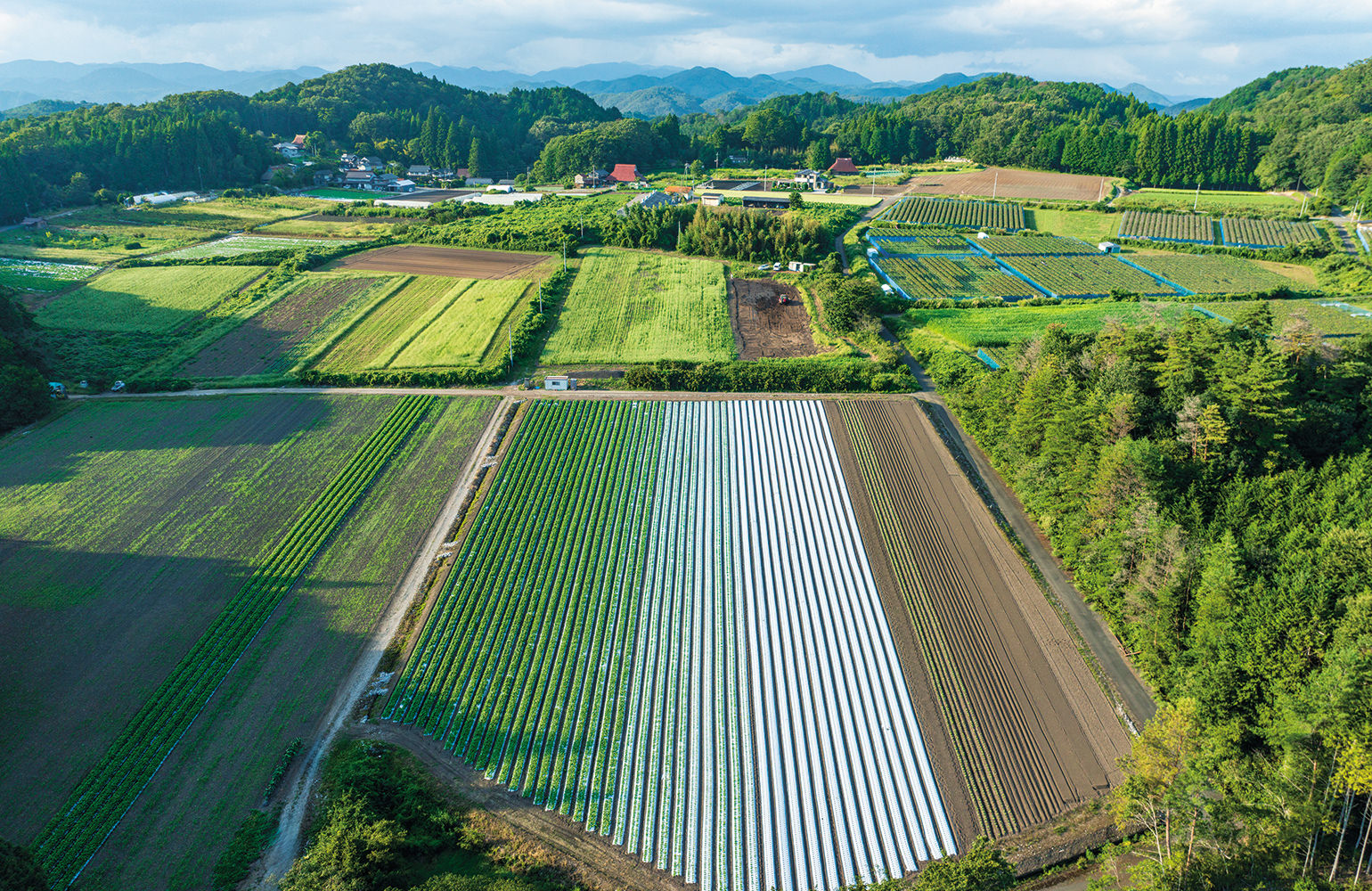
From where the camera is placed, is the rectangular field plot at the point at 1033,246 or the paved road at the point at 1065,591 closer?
the paved road at the point at 1065,591

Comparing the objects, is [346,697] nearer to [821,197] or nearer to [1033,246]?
[1033,246]

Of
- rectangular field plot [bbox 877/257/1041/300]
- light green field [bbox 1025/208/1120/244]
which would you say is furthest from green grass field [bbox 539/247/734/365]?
light green field [bbox 1025/208/1120/244]

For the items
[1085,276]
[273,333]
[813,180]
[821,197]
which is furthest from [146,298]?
[813,180]

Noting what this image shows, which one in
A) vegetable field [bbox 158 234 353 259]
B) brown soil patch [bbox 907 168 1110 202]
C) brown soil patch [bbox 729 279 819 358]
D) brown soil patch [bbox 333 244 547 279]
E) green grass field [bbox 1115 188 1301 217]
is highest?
brown soil patch [bbox 907 168 1110 202]

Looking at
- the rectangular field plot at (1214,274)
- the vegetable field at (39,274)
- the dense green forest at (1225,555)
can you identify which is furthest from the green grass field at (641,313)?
the vegetable field at (39,274)

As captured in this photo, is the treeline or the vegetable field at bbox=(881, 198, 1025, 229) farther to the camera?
the treeline

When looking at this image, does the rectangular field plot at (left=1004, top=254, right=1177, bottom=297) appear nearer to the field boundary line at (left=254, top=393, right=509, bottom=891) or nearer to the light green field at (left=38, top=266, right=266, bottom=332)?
the field boundary line at (left=254, top=393, right=509, bottom=891)

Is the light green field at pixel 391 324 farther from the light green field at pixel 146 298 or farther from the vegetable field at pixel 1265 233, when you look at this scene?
the vegetable field at pixel 1265 233

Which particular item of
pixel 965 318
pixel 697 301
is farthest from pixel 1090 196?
pixel 697 301
